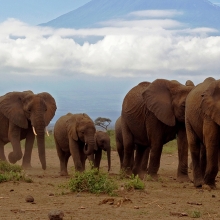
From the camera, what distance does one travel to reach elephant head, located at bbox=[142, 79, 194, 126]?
46.4ft

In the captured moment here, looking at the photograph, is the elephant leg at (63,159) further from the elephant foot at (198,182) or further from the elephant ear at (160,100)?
the elephant foot at (198,182)

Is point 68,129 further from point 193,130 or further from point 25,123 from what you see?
point 193,130

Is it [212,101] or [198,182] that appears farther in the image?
[198,182]

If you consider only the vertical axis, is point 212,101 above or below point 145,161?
above

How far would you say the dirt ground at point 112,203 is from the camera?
883 centimetres

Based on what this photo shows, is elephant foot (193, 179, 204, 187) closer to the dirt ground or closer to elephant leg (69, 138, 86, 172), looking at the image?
the dirt ground

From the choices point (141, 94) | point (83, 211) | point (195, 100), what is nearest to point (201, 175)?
point (195, 100)

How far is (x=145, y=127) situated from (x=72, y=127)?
2006 millimetres

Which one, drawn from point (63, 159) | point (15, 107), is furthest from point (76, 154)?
point (15, 107)

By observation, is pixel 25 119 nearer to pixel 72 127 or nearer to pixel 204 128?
pixel 72 127

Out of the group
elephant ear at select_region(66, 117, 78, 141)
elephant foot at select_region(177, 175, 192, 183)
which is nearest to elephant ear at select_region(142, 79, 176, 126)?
elephant foot at select_region(177, 175, 192, 183)

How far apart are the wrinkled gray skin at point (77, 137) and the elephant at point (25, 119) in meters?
0.51

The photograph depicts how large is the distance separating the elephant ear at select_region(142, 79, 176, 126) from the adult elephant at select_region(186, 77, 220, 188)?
1398mm

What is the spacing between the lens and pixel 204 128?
11.7 meters
